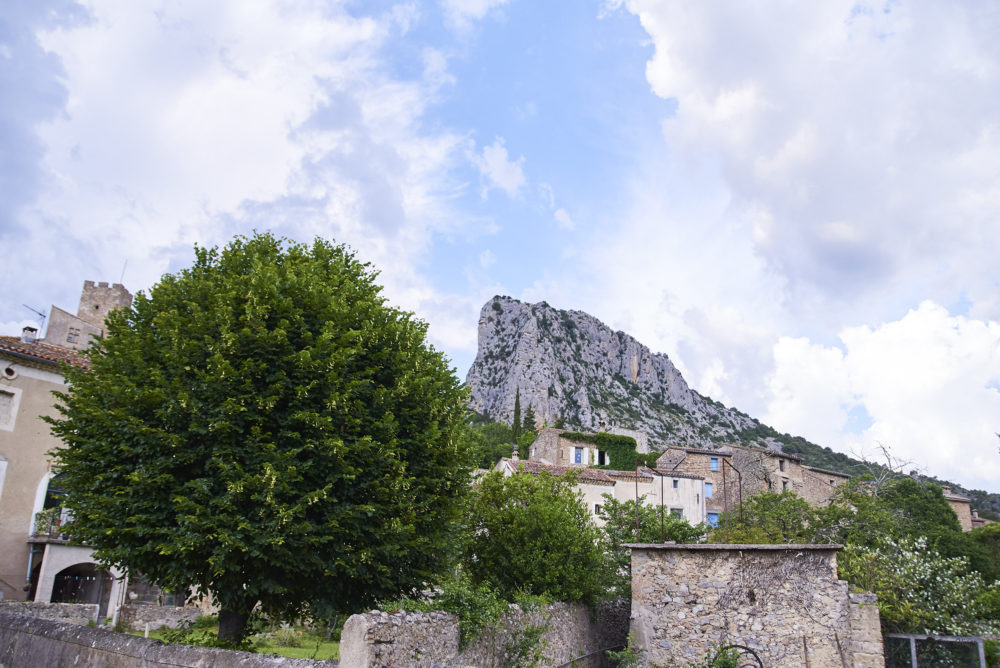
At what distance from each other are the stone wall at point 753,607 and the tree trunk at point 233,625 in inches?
398

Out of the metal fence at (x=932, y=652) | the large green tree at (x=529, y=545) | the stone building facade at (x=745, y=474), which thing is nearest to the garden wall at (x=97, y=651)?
the large green tree at (x=529, y=545)

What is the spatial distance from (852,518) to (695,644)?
23.8 meters

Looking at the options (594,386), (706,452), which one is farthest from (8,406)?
(594,386)

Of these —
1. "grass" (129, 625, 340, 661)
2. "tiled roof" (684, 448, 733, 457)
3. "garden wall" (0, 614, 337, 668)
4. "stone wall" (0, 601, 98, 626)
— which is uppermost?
"tiled roof" (684, 448, 733, 457)

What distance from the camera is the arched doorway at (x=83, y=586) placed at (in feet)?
86.9

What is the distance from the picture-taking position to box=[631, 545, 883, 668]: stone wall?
50.4 feet

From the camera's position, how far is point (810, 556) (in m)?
15.9

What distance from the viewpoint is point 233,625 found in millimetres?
14469

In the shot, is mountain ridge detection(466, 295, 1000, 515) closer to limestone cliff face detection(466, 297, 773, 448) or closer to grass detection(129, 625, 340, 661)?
limestone cliff face detection(466, 297, 773, 448)

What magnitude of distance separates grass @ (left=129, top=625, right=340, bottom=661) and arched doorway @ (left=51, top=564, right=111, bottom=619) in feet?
20.8

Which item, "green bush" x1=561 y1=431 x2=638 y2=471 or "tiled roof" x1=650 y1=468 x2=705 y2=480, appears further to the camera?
"green bush" x1=561 y1=431 x2=638 y2=471

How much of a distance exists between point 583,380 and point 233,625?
12333 cm

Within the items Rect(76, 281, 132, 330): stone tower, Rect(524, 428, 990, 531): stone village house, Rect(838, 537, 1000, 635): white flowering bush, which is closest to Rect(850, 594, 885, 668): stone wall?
Rect(838, 537, 1000, 635): white flowering bush

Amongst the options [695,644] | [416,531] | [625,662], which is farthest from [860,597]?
[416,531]
